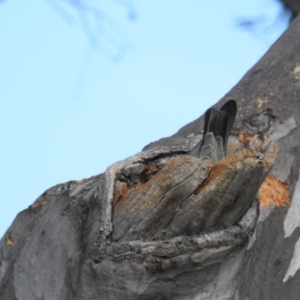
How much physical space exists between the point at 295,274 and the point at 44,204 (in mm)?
354

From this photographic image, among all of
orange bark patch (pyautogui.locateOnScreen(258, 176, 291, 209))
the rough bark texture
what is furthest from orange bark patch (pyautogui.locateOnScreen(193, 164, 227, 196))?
orange bark patch (pyautogui.locateOnScreen(258, 176, 291, 209))

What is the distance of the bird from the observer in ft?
3.55

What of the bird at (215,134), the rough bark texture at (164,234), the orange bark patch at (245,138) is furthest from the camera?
the orange bark patch at (245,138)

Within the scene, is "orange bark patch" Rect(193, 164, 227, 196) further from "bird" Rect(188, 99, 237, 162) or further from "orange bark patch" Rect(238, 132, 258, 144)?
"orange bark patch" Rect(238, 132, 258, 144)

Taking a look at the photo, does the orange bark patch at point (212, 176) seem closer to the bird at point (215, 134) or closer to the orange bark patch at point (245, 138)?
the bird at point (215, 134)

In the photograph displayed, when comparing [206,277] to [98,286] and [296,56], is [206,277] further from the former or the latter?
[296,56]

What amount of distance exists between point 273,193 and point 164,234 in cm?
26

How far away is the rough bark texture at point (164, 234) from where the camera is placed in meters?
0.94

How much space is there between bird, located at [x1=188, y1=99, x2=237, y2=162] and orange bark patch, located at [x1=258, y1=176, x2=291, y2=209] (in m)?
0.09

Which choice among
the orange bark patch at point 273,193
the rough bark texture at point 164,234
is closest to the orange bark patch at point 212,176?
the rough bark texture at point 164,234

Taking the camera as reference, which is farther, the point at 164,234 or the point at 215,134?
the point at 215,134

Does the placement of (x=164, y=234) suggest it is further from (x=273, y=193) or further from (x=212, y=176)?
(x=273, y=193)

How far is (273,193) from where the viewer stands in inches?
45.3

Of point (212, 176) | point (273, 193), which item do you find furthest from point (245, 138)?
point (212, 176)
